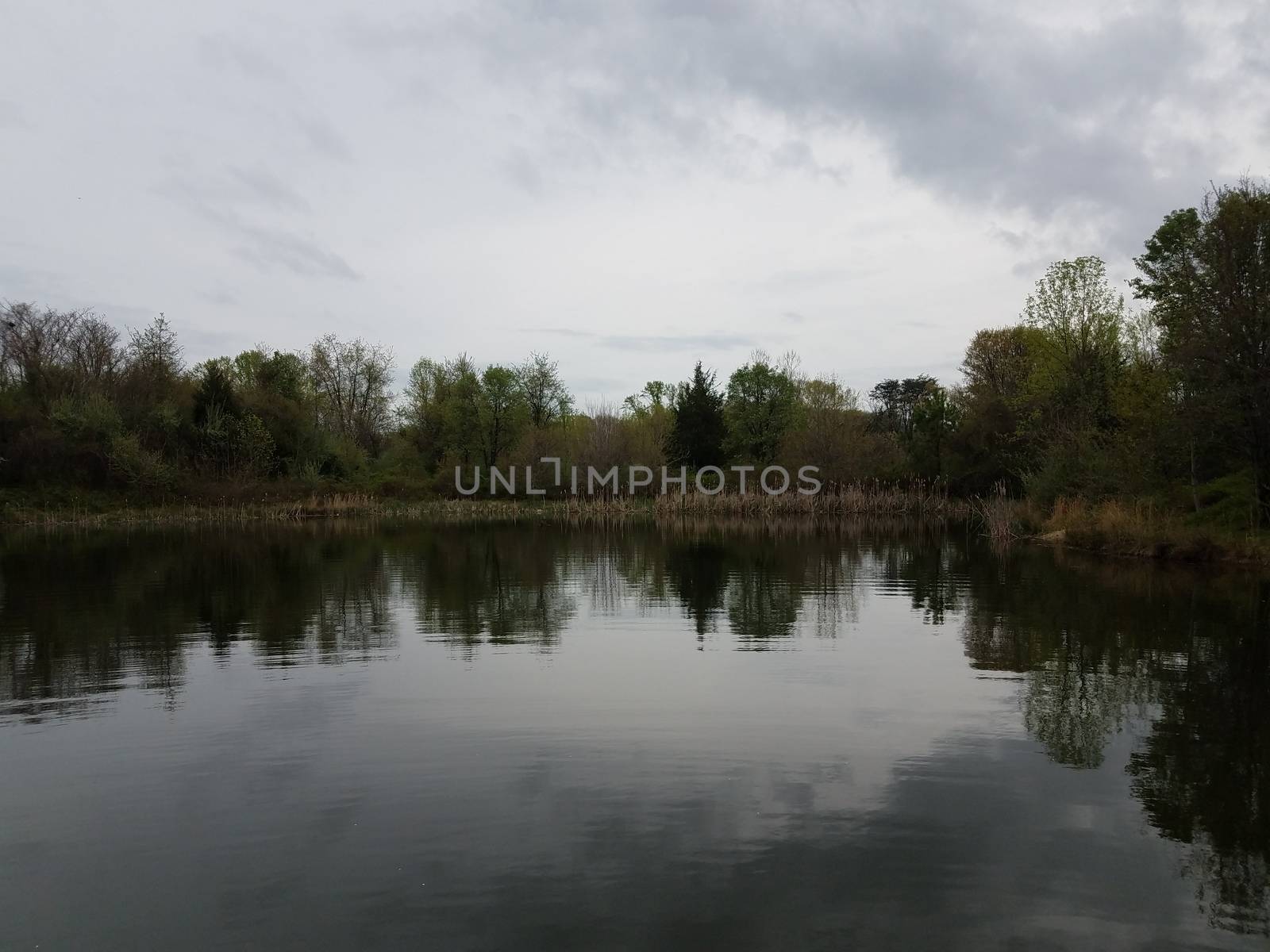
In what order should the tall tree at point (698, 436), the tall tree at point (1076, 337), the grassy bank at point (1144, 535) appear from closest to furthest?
1. the grassy bank at point (1144, 535)
2. the tall tree at point (1076, 337)
3. the tall tree at point (698, 436)

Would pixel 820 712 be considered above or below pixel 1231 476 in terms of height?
below

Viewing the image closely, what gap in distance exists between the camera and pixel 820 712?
25.5 feet

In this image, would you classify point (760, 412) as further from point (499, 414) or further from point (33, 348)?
point (33, 348)

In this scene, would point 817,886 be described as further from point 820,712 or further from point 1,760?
point 1,760

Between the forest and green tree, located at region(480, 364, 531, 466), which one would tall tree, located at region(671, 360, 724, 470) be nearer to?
the forest

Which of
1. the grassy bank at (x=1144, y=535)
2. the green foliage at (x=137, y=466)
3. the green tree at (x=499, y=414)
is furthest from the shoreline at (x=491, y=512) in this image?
the green tree at (x=499, y=414)

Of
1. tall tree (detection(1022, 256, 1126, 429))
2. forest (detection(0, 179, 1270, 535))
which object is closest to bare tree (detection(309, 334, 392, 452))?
forest (detection(0, 179, 1270, 535))

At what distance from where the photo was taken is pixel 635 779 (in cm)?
608

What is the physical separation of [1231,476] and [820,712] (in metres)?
19.1

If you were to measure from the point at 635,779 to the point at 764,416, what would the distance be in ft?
167

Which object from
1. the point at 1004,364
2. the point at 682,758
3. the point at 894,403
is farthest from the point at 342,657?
the point at 894,403

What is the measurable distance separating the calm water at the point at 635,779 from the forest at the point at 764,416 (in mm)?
10826

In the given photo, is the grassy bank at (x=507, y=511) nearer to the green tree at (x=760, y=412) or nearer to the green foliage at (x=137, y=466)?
the green foliage at (x=137, y=466)

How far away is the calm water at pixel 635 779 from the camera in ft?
14.0
